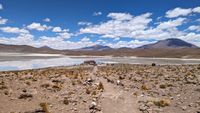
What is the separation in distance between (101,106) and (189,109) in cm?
418

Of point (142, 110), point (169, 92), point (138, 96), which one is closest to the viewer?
point (142, 110)

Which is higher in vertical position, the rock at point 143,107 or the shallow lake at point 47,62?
the shallow lake at point 47,62

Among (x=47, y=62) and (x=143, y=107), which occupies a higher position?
(x=47, y=62)

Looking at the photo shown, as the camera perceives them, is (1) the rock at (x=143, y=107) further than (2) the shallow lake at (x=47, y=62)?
No

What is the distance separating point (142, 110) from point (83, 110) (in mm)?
2758

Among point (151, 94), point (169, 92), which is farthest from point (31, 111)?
point (169, 92)

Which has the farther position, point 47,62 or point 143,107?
point 47,62

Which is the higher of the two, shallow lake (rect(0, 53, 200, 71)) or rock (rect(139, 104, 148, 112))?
shallow lake (rect(0, 53, 200, 71))

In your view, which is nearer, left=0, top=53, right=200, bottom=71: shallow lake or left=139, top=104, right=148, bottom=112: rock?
left=139, top=104, right=148, bottom=112: rock

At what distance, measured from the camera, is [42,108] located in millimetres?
12781

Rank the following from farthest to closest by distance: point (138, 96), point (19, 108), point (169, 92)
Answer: point (169, 92) < point (138, 96) < point (19, 108)

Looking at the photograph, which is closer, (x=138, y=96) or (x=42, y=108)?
(x=42, y=108)

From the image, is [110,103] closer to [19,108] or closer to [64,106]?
[64,106]

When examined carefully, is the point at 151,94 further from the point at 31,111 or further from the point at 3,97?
the point at 3,97
